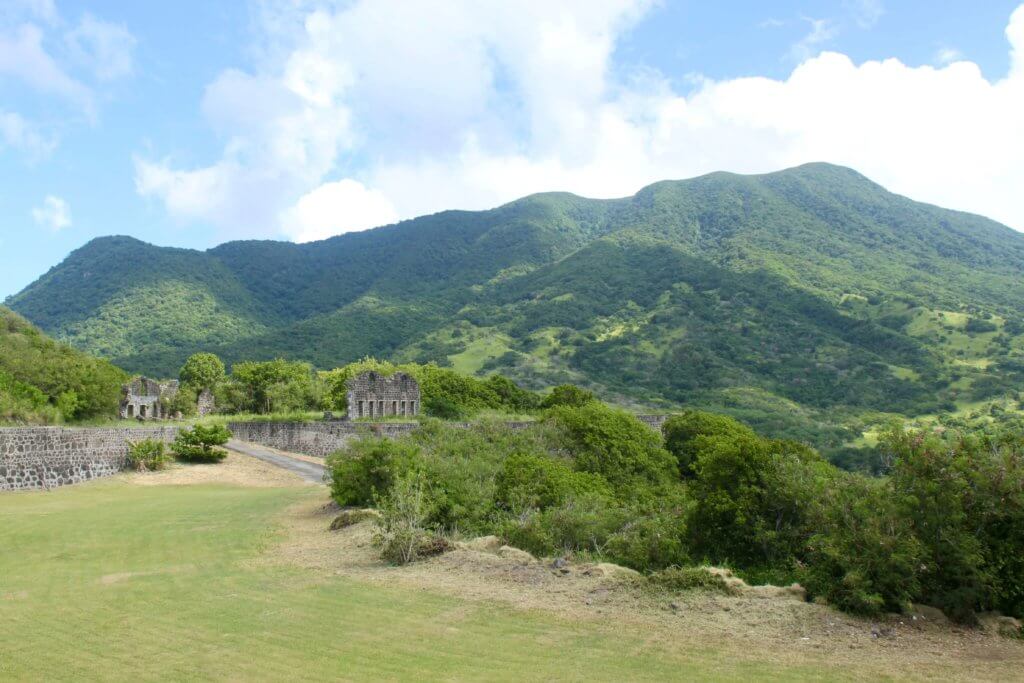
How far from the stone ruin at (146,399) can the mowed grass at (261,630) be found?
3049 centimetres

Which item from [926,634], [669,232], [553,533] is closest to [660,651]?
[926,634]

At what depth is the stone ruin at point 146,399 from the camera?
41875mm

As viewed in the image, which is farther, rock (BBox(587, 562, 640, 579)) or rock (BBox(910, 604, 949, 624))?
rock (BBox(587, 562, 640, 579))

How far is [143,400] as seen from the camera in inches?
1704

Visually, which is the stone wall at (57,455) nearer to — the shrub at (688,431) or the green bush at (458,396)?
the green bush at (458,396)

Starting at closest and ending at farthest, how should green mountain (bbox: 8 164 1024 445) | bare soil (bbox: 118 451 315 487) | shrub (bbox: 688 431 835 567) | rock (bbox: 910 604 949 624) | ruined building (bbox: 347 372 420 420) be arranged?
rock (bbox: 910 604 949 624), shrub (bbox: 688 431 835 567), bare soil (bbox: 118 451 315 487), ruined building (bbox: 347 372 420 420), green mountain (bbox: 8 164 1024 445)

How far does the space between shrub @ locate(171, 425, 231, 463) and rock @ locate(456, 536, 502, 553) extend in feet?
65.6

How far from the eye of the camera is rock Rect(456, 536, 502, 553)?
12805 mm

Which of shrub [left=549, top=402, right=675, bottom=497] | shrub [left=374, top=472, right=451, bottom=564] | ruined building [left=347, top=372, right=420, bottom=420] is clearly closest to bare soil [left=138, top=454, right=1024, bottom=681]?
shrub [left=374, top=472, right=451, bottom=564]

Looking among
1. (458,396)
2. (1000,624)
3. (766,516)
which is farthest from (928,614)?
(458,396)

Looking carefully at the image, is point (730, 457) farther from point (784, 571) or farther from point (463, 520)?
point (463, 520)

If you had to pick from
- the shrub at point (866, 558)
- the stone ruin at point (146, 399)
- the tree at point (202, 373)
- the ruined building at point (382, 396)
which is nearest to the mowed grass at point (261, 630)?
the shrub at point (866, 558)

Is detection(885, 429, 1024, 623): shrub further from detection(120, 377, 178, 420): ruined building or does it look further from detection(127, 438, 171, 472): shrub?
detection(120, 377, 178, 420): ruined building

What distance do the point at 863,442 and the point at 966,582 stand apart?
214ft
